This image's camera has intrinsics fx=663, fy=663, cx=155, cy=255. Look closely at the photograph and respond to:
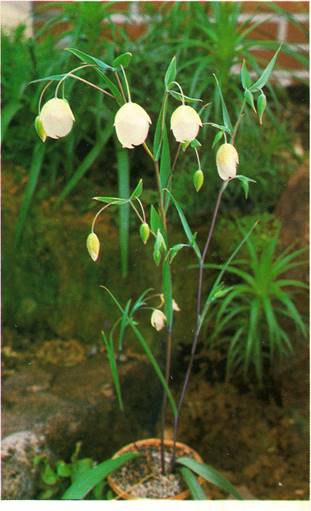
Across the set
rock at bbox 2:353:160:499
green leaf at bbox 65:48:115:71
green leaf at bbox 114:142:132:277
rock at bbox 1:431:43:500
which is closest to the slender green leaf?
green leaf at bbox 114:142:132:277

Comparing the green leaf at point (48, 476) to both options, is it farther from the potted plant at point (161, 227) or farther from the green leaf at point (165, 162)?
the green leaf at point (165, 162)

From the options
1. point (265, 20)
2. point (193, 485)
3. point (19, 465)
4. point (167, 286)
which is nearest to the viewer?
point (167, 286)

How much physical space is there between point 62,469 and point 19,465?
106 mm

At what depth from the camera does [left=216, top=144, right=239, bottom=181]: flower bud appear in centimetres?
96

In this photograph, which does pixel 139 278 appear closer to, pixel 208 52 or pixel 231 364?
pixel 231 364

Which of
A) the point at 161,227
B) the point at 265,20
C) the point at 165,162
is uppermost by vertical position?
the point at 265,20

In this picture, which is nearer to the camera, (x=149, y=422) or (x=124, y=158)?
(x=124, y=158)

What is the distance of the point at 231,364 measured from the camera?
1.62 m

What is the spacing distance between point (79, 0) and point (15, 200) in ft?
1.62

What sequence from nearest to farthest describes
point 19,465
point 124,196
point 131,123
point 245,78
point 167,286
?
point 131,123 → point 245,78 → point 167,286 → point 19,465 → point 124,196

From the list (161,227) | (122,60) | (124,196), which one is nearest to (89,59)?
(122,60)

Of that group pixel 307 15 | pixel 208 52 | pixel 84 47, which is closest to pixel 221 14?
pixel 208 52

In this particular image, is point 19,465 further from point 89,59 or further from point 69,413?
point 89,59

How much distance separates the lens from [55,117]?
2.97 ft
